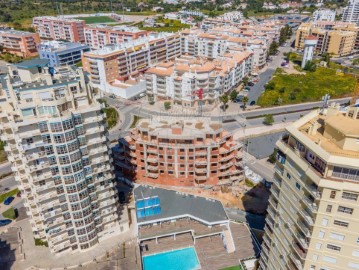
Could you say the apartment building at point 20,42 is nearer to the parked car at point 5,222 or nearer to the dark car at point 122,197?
the parked car at point 5,222

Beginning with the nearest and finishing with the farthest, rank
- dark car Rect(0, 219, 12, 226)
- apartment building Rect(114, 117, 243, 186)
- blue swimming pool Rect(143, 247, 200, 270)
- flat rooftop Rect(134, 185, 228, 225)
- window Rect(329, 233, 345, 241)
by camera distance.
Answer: window Rect(329, 233, 345, 241)
blue swimming pool Rect(143, 247, 200, 270)
flat rooftop Rect(134, 185, 228, 225)
dark car Rect(0, 219, 12, 226)
apartment building Rect(114, 117, 243, 186)

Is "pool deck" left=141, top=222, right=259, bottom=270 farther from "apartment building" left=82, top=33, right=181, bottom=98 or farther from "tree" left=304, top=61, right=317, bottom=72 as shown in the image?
"tree" left=304, top=61, right=317, bottom=72

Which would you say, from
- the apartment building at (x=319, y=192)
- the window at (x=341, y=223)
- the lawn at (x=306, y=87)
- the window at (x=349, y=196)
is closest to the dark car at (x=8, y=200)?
the apartment building at (x=319, y=192)

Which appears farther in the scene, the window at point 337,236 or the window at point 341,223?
the window at point 337,236

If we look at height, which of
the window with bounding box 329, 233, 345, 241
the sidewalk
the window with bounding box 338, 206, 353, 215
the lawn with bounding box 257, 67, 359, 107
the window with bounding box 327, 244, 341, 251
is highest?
the window with bounding box 338, 206, 353, 215

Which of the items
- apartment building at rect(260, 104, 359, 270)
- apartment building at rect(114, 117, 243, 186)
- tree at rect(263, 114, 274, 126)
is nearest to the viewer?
apartment building at rect(260, 104, 359, 270)

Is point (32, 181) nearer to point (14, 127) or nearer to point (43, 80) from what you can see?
point (14, 127)

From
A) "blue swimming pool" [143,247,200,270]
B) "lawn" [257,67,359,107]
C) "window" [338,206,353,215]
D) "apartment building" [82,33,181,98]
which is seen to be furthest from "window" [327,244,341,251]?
"apartment building" [82,33,181,98]

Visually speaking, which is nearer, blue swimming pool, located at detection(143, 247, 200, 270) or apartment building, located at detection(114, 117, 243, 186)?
blue swimming pool, located at detection(143, 247, 200, 270)
